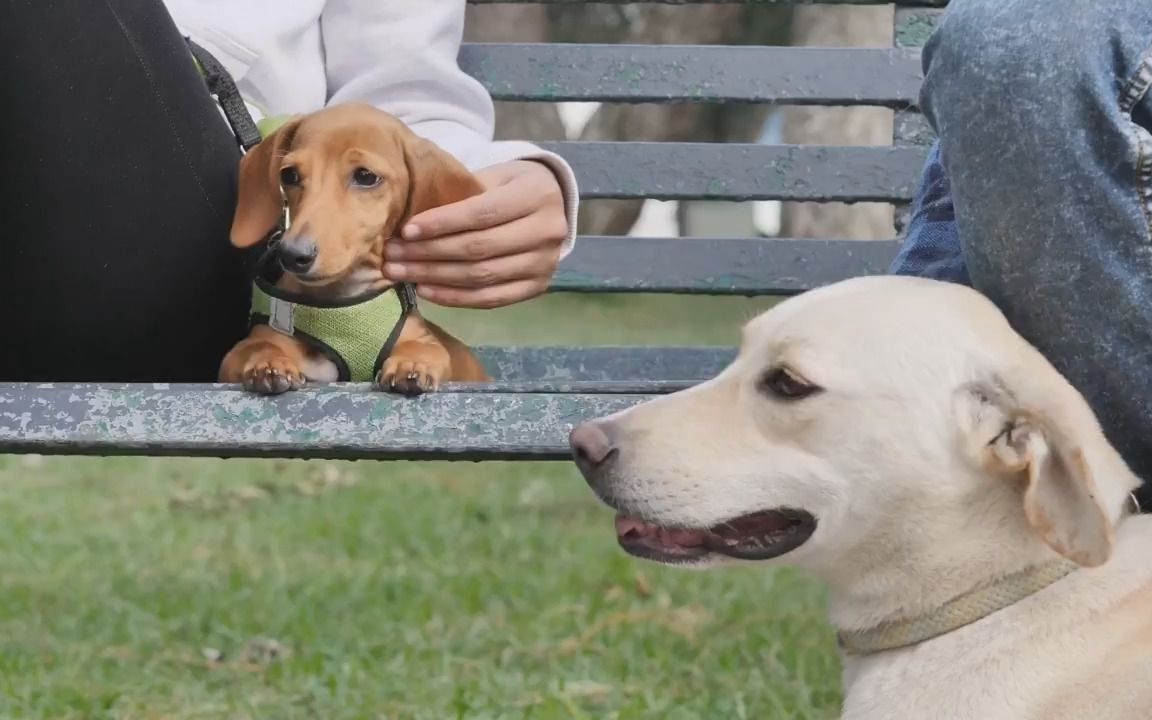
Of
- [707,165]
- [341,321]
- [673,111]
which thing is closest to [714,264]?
[707,165]

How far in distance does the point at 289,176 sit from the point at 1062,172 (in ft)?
3.73

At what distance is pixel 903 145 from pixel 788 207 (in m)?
11.6

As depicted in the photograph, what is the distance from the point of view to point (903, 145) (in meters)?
3.35

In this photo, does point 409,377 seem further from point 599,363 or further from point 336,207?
point 599,363

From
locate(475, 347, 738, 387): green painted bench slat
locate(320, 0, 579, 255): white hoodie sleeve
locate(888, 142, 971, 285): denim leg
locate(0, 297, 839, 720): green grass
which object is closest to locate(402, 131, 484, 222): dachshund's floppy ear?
locate(320, 0, 579, 255): white hoodie sleeve

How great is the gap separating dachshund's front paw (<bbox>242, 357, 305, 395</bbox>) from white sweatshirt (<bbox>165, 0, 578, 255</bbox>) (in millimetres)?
594

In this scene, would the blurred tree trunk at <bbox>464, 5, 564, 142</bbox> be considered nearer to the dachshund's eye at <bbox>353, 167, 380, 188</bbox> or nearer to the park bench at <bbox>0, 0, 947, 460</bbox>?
the park bench at <bbox>0, 0, 947, 460</bbox>

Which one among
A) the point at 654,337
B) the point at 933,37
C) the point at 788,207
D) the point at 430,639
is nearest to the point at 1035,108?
the point at 933,37

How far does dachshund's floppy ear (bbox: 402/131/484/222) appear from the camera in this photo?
8.05 ft

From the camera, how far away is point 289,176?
242cm

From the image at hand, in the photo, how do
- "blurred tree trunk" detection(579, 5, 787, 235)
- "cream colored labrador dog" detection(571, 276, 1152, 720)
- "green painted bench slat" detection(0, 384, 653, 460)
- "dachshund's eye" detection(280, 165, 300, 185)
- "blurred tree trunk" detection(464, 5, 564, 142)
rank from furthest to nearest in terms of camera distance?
"blurred tree trunk" detection(579, 5, 787, 235) < "blurred tree trunk" detection(464, 5, 564, 142) < "dachshund's eye" detection(280, 165, 300, 185) < "green painted bench slat" detection(0, 384, 653, 460) < "cream colored labrador dog" detection(571, 276, 1152, 720)

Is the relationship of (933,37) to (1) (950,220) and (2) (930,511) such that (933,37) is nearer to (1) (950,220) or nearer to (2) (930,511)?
(1) (950,220)

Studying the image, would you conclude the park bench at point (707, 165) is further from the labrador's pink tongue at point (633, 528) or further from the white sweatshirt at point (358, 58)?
the labrador's pink tongue at point (633, 528)

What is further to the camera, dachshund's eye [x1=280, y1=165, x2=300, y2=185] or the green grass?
the green grass
